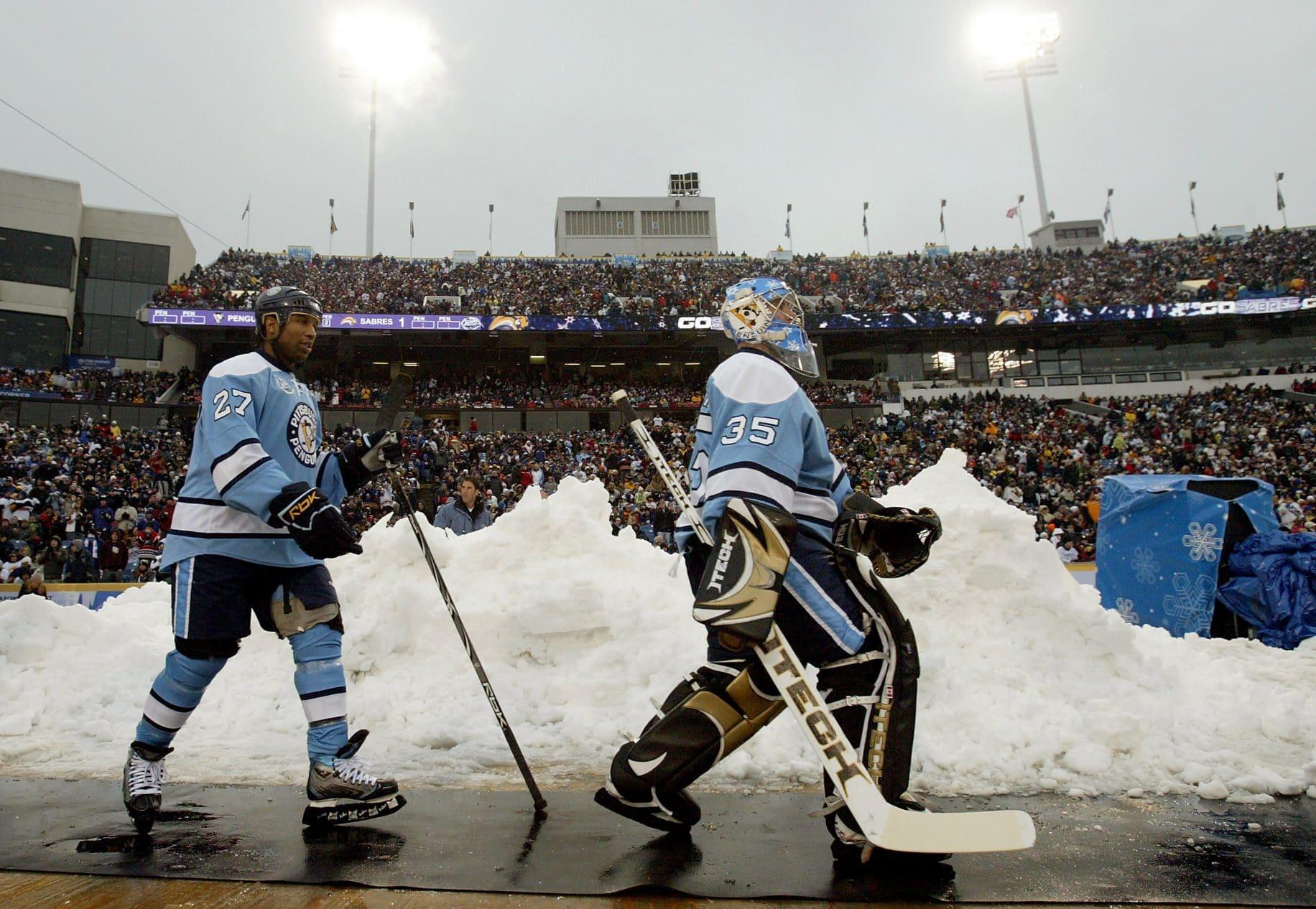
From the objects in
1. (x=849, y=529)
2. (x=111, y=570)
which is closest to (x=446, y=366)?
(x=111, y=570)

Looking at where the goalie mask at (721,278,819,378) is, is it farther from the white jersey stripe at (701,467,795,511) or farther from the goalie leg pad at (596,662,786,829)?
the goalie leg pad at (596,662,786,829)

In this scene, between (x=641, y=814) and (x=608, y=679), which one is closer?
(x=641, y=814)

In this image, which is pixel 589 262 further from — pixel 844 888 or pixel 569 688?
pixel 844 888

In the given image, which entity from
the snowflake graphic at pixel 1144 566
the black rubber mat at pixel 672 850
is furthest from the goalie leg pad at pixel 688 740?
the snowflake graphic at pixel 1144 566

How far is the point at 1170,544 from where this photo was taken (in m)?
7.17

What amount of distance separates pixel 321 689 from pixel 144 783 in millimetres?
659

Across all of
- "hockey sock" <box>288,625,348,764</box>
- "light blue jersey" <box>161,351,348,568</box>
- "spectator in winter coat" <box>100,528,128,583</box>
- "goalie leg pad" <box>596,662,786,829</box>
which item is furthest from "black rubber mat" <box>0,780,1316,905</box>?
"spectator in winter coat" <box>100,528,128,583</box>

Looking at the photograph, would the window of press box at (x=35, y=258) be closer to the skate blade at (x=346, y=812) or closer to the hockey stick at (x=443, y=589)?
the hockey stick at (x=443, y=589)

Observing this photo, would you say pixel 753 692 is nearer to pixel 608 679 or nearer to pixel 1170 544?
pixel 608 679

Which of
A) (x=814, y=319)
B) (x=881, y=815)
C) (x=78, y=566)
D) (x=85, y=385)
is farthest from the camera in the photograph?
(x=814, y=319)

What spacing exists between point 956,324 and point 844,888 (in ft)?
97.2

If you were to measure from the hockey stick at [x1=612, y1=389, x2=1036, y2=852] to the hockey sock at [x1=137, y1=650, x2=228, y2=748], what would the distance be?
205cm

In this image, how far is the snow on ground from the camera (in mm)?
3381

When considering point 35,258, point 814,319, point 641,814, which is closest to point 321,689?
point 641,814
